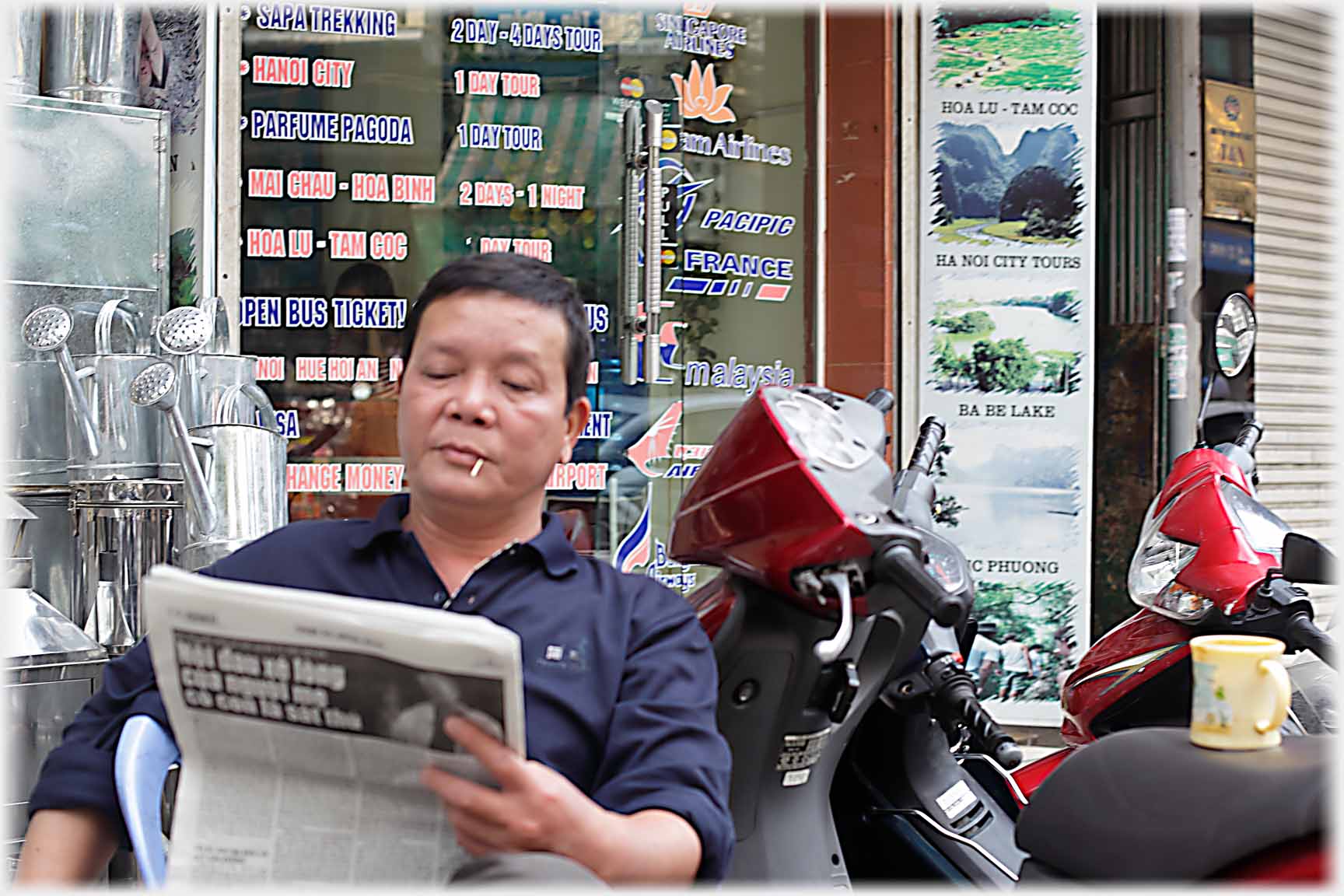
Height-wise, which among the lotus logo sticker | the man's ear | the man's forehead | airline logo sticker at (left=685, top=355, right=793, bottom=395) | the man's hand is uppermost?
the lotus logo sticker

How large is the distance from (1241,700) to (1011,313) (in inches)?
154

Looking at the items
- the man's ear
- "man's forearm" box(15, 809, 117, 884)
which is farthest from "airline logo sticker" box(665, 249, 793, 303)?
"man's forearm" box(15, 809, 117, 884)

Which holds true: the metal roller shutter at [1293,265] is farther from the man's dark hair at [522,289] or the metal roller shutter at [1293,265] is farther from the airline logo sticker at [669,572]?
the man's dark hair at [522,289]

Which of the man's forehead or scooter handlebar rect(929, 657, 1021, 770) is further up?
the man's forehead

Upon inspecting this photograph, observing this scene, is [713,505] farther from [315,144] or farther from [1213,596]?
[315,144]

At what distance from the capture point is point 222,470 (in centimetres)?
306

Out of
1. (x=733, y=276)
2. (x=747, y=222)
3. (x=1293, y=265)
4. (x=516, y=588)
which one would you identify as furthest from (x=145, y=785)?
(x=1293, y=265)

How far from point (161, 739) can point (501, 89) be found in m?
3.26

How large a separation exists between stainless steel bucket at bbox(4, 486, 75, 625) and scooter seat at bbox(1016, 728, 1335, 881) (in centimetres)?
259

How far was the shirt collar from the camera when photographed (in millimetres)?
1680

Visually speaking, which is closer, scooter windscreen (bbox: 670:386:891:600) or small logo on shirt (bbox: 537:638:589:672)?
small logo on shirt (bbox: 537:638:589:672)

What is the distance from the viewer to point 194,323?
307 centimetres

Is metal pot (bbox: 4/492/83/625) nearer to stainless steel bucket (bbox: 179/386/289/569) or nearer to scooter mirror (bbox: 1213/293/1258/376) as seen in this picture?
stainless steel bucket (bbox: 179/386/289/569)

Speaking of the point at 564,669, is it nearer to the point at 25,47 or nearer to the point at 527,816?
the point at 527,816
